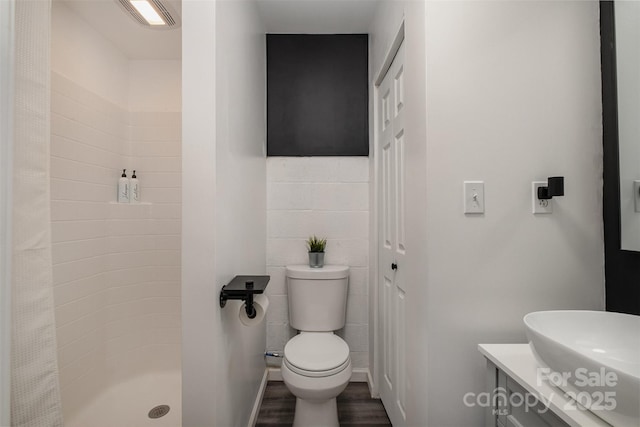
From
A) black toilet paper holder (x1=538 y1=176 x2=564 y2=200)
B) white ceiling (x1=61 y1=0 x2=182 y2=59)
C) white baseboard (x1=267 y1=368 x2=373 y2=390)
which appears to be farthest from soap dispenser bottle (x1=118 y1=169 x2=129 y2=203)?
black toilet paper holder (x1=538 y1=176 x2=564 y2=200)

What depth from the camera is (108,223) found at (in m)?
1.99

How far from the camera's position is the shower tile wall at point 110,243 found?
5.41ft

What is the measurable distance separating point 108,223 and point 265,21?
171cm

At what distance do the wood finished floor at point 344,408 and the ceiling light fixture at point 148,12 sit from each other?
7.60ft

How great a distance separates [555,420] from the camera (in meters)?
0.72

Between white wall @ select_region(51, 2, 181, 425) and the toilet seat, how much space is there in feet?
3.26

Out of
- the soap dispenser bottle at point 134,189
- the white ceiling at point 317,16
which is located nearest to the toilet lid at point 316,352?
the soap dispenser bottle at point 134,189

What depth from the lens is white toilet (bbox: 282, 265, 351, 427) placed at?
4.88ft

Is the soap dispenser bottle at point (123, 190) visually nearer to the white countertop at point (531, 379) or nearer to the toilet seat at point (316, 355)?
the toilet seat at point (316, 355)

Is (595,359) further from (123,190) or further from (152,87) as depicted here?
(152,87)

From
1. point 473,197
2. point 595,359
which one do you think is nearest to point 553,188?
point 473,197

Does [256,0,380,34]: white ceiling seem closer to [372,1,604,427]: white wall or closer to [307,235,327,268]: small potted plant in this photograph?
[372,1,604,427]: white wall

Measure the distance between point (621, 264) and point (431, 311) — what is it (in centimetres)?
66

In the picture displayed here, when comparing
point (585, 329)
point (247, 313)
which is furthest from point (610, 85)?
point (247, 313)
